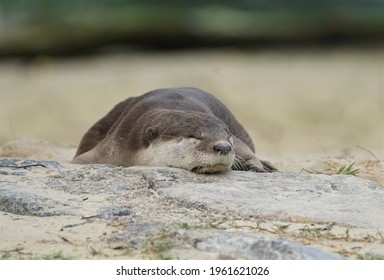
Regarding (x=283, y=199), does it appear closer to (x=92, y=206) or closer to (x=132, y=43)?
(x=92, y=206)

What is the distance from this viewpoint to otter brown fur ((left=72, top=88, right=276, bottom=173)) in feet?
19.6

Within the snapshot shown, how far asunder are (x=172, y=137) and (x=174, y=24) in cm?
817

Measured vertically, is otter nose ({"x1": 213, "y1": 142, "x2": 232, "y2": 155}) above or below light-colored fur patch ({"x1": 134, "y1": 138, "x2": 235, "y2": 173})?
above

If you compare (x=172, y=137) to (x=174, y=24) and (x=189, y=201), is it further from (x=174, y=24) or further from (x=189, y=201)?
(x=174, y=24)

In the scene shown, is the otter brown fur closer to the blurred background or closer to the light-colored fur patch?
the light-colored fur patch

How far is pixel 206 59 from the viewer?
14039 mm

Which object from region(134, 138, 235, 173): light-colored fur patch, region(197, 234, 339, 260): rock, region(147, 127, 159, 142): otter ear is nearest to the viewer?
region(197, 234, 339, 260): rock

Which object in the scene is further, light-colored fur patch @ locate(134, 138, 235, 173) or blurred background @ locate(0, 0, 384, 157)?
blurred background @ locate(0, 0, 384, 157)

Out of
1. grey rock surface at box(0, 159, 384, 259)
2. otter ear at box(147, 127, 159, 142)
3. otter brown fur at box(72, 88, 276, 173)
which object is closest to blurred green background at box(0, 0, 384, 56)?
otter brown fur at box(72, 88, 276, 173)

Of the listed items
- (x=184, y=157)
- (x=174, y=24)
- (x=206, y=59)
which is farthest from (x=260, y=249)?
(x=174, y=24)

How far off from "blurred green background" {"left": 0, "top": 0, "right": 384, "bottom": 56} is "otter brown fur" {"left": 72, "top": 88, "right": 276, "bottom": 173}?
6.69 meters

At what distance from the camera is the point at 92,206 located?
208 inches

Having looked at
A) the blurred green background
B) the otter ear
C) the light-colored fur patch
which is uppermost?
the blurred green background
